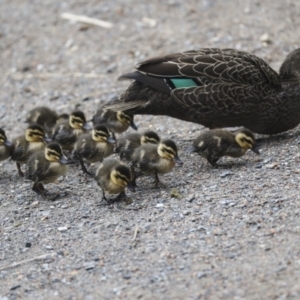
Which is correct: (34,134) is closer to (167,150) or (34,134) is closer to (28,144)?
(28,144)

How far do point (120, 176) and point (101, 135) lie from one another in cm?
90

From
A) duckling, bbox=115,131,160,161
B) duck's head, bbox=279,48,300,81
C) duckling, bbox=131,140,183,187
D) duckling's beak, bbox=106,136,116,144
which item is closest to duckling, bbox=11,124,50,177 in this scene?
duckling's beak, bbox=106,136,116,144

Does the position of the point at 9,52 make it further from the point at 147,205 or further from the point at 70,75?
the point at 147,205

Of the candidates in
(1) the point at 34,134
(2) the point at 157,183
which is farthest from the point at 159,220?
(1) the point at 34,134

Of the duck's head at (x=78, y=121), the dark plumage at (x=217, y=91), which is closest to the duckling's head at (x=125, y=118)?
the dark plumage at (x=217, y=91)

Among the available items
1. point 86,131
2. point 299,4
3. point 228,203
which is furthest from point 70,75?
point 228,203

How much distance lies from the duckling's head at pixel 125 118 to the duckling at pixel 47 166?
108 cm

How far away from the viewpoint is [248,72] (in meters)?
6.82

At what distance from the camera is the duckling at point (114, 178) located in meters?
6.03

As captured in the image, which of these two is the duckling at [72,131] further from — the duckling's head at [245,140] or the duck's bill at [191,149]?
the duckling's head at [245,140]

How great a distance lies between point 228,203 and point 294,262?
1.08m

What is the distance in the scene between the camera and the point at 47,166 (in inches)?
253

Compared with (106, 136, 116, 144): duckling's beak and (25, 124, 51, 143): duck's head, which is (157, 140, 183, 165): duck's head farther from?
(25, 124, 51, 143): duck's head

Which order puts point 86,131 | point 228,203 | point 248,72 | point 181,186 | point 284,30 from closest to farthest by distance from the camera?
point 228,203
point 181,186
point 248,72
point 86,131
point 284,30
